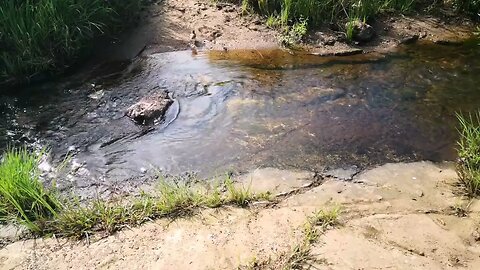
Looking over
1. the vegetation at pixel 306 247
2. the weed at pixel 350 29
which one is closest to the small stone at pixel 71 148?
the vegetation at pixel 306 247

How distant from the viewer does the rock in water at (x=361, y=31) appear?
6828 mm

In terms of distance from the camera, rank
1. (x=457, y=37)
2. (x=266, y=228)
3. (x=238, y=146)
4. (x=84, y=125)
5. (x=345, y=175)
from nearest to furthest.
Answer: (x=266, y=228) → (x=345, y=175) → (x=238, y=146) → (x=84, y=125) → (x=457, y=37)

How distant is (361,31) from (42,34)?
440 centimetres

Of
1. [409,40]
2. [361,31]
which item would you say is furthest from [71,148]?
[409,40]

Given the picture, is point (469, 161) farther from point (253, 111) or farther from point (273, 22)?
point (273, 22)

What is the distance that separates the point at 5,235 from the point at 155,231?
46.7 inches

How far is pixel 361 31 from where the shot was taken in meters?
6.82

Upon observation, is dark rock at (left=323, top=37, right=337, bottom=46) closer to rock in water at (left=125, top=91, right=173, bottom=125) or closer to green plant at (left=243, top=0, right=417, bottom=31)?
green plant at (left=243, top=0, right=417, bottom=31)

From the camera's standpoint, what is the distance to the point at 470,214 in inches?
147

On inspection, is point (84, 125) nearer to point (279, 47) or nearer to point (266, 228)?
point (266, 228)

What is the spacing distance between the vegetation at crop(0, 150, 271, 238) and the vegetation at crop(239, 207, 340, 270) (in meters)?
0.50

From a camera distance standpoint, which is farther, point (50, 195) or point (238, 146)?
point (238, 146)

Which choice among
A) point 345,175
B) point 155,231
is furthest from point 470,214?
point 155,231

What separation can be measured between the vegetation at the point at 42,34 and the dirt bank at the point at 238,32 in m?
0.57
